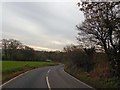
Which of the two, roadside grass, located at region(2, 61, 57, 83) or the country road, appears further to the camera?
roadside grass, located at region(2, 61, 57, 83)

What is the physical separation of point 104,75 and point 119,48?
3.40 meters

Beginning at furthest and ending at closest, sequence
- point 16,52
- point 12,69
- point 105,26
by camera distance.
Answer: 1. point 16,52
2. point 12,69
3. point 105,26

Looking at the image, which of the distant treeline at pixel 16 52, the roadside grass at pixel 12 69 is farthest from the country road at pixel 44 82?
the distant treeline at pixel 16 52

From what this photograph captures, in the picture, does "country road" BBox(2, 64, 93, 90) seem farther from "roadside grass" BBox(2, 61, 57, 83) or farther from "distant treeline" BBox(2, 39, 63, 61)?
"distant treeline" BBox(2, 39, 63, 61)

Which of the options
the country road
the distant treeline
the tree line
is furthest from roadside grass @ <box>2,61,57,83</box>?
the distant treeline

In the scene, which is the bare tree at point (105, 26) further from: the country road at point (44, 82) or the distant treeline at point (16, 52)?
the distant treeline at point (16, 52)

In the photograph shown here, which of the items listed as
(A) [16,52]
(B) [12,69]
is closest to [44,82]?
(B) [12,69]

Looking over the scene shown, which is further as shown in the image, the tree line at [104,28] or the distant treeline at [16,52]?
the distant treeline at [16,52]

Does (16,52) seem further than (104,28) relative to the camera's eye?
Yes

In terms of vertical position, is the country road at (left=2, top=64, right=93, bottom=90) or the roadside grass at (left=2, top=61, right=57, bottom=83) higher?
the roadside grass at (left=2, top=61, right=57, bottom=83)

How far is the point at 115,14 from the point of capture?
21906 mm

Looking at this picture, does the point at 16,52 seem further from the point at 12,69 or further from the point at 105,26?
the point at 105,26

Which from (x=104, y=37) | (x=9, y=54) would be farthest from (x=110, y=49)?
(x=9, y=54)

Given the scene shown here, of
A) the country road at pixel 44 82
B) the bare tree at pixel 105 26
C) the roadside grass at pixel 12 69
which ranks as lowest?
the country road at pixel 44 82
